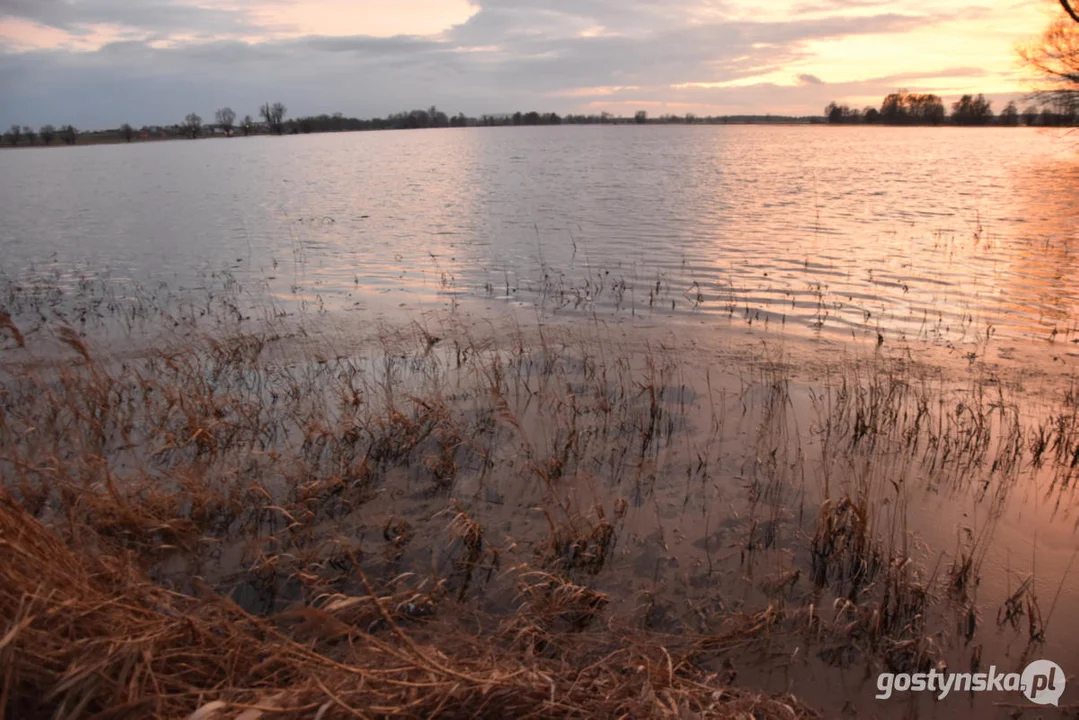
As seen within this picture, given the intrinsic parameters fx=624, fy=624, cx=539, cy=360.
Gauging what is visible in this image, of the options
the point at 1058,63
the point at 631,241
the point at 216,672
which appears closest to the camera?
the point at 216,672

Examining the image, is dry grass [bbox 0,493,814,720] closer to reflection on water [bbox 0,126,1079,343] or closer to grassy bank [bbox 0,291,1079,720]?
grassy bank [bbox 0,291,1079,720]

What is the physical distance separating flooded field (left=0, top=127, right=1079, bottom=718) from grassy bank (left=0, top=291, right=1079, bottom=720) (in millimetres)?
35

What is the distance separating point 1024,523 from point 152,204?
103 ft

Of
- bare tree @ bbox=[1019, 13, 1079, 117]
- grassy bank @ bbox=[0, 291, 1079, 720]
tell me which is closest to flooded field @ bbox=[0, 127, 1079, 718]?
grassy bank @ bbox=[0, 291, 1079, 720]

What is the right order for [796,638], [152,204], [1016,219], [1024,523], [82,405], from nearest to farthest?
[796,638] < [1024,523] < [82,405] < [1016,219] < [152,204]

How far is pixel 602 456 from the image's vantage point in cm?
653

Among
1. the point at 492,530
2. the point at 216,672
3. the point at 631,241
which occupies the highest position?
the point at 631,241

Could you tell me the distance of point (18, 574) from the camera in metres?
2.73

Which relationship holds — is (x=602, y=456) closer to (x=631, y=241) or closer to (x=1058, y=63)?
(x=631, y=241)

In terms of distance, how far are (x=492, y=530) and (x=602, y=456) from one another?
1650 mm

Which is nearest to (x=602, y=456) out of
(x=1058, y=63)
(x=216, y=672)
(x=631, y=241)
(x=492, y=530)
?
(x=492, y=530)

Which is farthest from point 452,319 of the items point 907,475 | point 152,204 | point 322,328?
point 152,204

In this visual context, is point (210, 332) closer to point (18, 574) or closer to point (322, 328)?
point (322, 328)

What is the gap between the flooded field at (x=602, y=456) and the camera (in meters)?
4.07
